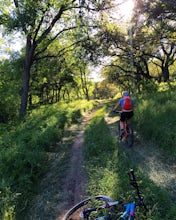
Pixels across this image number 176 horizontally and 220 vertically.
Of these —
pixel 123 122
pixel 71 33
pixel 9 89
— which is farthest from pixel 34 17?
pixel 9 89

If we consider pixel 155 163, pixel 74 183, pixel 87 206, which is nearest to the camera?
pixel 87 206

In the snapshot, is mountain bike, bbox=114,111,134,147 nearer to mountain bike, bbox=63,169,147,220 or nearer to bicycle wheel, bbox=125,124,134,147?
bicycle wheel, bbox=125,124,134,147

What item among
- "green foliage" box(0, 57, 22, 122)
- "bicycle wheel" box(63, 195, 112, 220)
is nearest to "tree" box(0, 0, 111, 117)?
"green foliage" box(0, 57, 22, 122)

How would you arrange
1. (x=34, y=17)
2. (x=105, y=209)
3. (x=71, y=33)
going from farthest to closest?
(x=71, y=33) < (x=34, y=17) < (x=105, y=209)

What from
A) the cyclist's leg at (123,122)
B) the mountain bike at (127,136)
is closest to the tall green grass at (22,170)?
the mountain bike at (127,136)

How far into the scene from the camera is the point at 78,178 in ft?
21.6

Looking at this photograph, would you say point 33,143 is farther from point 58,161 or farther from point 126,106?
point 126,106

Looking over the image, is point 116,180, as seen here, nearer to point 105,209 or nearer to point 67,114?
point 105,209

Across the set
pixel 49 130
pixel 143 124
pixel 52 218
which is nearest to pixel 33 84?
pixel 49 130

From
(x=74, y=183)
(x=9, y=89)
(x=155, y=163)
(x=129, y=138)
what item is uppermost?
(x=9, y=89)

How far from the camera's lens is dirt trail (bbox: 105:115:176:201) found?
556 centimetres

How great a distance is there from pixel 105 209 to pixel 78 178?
2232mm

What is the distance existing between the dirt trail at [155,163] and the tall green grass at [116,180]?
1.20 feet

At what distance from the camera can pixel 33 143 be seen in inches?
344
